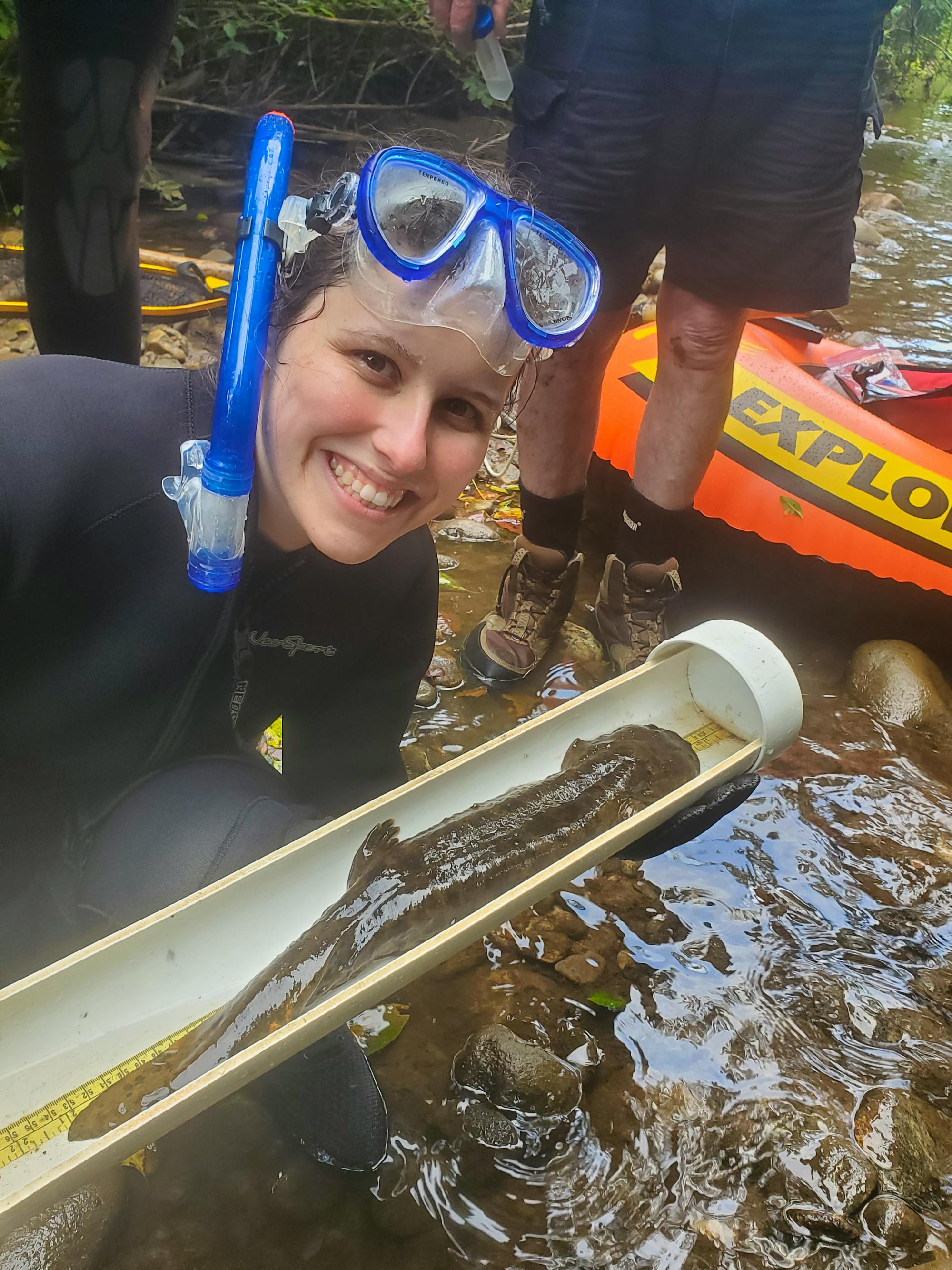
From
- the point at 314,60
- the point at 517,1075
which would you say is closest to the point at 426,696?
the point at 517,1075

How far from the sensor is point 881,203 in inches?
406

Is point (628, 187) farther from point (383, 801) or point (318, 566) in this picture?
point (383, 801)

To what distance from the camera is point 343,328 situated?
155 centimetres

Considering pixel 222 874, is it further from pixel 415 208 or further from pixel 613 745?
pixel 415 208

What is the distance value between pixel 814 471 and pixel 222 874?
274 cm

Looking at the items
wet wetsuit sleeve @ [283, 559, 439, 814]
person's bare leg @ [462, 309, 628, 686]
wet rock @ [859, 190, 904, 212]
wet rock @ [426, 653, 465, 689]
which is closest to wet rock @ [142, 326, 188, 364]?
person's bare leg @ [462, 309, 628, 686]

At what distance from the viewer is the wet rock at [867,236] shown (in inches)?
347

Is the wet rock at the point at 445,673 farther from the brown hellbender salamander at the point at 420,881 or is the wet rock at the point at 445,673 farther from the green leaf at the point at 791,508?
the green leaf at the point at 791,508

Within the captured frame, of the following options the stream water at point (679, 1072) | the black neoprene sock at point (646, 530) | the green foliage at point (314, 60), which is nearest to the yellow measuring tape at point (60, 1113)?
the stream water at point (679, 1072)

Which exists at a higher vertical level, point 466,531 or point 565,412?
point 565,412

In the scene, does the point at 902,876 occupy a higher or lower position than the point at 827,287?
lower

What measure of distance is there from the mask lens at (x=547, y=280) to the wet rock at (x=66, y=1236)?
163 cm

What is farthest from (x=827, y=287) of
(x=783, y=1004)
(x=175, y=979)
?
(x=175, y=979)

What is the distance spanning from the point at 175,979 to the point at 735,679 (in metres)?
1.25
